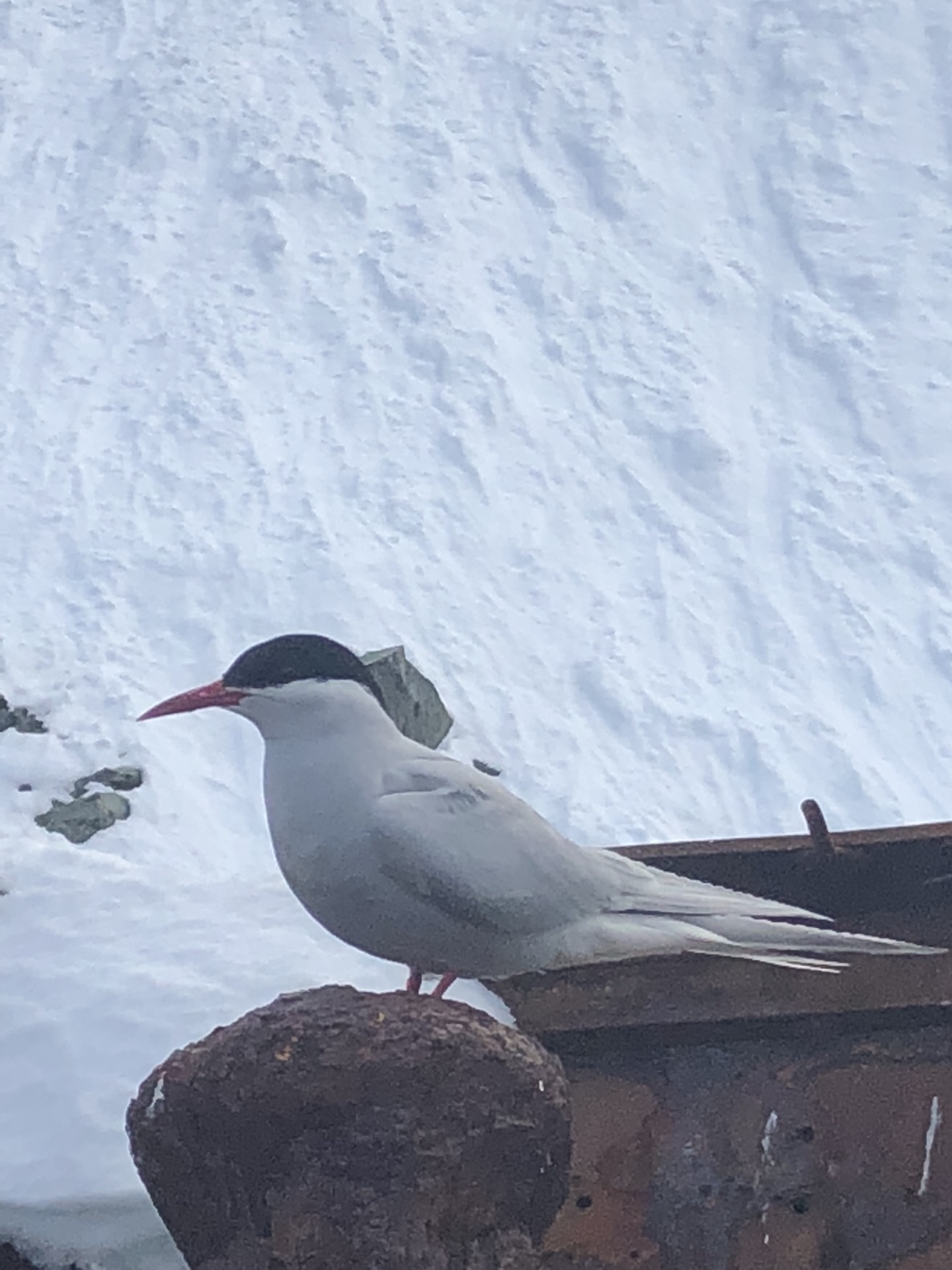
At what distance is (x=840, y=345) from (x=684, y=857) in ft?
19.4

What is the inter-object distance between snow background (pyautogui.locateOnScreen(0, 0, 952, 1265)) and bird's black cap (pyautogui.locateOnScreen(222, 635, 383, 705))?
3.05ft

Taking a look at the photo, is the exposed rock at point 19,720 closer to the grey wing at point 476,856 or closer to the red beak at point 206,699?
the red beak at point 206,699

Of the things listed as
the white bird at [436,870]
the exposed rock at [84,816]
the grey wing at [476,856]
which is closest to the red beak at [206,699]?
the white bird at [436,870]

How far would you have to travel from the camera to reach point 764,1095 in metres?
2.40

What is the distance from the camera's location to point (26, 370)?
735 centimetres

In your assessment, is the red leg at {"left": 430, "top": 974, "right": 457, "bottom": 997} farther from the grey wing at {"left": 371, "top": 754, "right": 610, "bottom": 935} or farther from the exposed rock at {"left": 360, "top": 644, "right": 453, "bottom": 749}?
the exposed rock at {"left": 360, "top": 644, "right": 453, "bottom": 749}

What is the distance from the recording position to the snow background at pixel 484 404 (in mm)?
5652

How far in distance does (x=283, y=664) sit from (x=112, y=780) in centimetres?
262

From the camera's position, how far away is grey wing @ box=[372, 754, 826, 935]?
2223 mm

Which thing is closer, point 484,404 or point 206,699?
point 206,699

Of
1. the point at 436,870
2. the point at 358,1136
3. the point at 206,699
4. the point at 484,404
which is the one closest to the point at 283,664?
the point at 206,699

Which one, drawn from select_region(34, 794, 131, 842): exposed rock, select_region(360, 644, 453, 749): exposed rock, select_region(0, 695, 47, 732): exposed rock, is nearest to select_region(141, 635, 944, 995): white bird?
select_region(360, 644, 453, 749): exposed rock

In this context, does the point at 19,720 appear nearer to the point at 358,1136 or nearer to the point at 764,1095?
the point at 764,1095

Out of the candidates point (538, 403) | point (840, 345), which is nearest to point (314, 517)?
point (538, 403)
